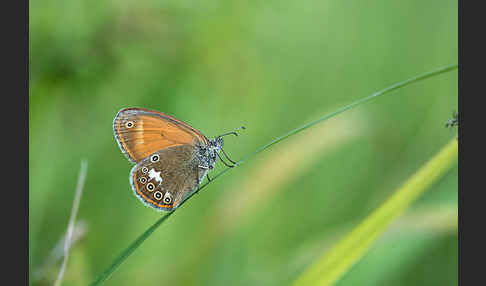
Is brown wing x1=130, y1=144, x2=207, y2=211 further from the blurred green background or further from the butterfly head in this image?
the blurred green background

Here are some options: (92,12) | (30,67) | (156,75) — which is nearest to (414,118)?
(156,75)

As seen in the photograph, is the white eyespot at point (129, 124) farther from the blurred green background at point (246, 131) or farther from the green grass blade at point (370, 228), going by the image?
the green grass blade at point (370, 228)

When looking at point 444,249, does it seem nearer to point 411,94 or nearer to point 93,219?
point 411,94


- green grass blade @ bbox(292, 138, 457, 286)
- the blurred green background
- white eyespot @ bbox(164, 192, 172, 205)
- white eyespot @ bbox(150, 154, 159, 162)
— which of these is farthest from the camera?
the blurred green background

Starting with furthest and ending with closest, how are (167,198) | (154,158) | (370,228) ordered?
(154,158) < (167,198) < (370,228)

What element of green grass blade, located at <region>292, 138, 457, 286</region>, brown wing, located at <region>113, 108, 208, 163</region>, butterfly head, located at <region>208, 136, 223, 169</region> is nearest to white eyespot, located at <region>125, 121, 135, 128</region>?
brown wing, located at <region>113, 108, 208, 163</region>

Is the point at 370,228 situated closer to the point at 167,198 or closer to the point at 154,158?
the point at 167,198

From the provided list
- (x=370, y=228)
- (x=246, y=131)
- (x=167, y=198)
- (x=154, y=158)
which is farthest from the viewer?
(x=246, y=131)

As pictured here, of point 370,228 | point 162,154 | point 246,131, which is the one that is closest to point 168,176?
point 162,154
